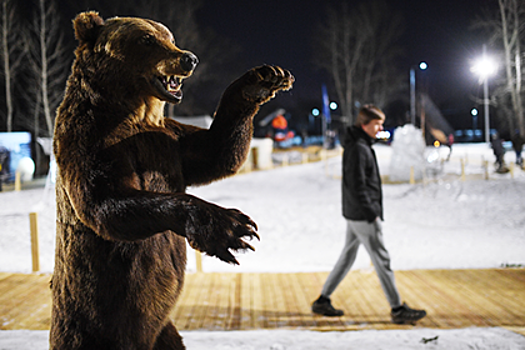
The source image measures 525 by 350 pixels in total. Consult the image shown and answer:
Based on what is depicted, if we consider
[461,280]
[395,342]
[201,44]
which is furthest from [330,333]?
[201,44]

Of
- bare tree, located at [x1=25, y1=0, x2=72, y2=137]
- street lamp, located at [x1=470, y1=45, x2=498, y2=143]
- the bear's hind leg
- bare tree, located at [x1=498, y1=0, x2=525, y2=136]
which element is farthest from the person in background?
bare tree, located at [x1=25, y1=0, x2=72, y2=137]

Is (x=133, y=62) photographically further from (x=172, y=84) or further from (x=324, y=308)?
(x=324, y=308)

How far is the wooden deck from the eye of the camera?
9.80 ft

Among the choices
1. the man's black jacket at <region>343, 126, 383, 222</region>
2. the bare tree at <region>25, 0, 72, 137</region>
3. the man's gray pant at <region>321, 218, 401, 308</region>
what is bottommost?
the man's gray pant at <region>321, 218, 401, 308</region>

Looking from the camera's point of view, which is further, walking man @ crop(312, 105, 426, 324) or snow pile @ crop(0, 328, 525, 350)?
walking man @ crop(312, 105, 426, 324)

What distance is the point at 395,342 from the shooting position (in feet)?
8.39

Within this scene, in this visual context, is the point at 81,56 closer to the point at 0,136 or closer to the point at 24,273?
the point at 24,273

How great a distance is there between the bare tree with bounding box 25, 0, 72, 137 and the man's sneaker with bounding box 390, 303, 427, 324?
942 centimetres

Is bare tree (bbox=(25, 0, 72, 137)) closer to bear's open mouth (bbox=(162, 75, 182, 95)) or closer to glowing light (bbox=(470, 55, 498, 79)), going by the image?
glowing light (bbox=(470, 55, 498, 79))

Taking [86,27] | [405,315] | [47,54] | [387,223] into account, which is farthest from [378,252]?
[47,54]

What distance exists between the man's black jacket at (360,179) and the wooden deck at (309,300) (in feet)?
2.60

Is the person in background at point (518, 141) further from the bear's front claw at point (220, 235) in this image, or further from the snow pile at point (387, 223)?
the bear's front claw at point (220, 235)

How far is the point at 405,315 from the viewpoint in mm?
2980

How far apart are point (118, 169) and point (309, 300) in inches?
105
